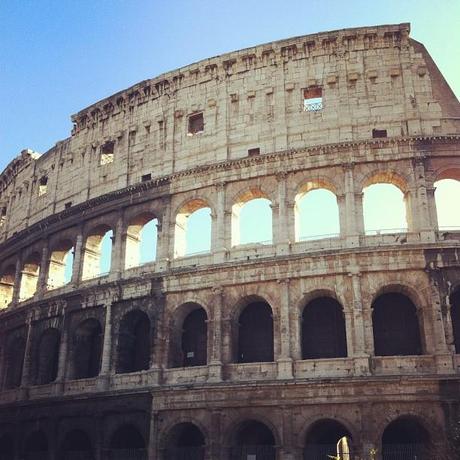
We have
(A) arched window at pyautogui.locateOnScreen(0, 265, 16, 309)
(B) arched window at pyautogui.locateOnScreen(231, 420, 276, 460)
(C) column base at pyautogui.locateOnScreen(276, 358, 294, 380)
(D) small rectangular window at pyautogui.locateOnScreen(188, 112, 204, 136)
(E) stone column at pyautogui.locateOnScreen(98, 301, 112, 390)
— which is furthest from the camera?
(A) arched window at pyautogui.locateOnScreen(0, 265, 16, 309)

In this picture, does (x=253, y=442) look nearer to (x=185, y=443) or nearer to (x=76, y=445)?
(x=185, y=443)

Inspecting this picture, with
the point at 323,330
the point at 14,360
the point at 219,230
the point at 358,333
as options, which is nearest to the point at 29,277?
the point at 14,360

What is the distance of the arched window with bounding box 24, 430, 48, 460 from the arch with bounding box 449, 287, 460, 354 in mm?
15462

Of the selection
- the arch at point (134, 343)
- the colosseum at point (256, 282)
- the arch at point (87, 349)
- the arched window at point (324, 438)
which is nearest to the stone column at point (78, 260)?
the colosseum at point (256, 282)

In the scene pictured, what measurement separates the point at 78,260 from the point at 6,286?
308 inches

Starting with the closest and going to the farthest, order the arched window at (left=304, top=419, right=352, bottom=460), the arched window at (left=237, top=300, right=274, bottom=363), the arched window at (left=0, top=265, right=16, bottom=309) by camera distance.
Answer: the arched window at (left=304, top=419, right=352, bottom=460), the arched window at (left=237, top=300, right=274, bottom=363), the arched window at (left=0, top=265, right=16, bottom=309)

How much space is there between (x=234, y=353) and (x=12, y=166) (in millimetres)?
18590

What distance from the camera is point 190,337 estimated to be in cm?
2066

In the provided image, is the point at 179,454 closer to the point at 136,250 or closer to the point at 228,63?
the point at 136,250

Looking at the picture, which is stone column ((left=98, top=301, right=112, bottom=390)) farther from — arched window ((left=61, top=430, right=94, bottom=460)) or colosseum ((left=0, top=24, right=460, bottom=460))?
arched window ((left=61, top=430, right=94, bottom=460))

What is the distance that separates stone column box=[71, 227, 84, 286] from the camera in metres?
23.7

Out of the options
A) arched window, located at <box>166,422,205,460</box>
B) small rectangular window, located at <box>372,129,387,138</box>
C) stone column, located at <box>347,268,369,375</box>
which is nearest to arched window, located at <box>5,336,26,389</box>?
arched window, located at <box>166,422,205,460</box>

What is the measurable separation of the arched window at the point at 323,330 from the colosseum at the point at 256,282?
7cm

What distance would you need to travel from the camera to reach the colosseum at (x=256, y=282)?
57.0 ft
